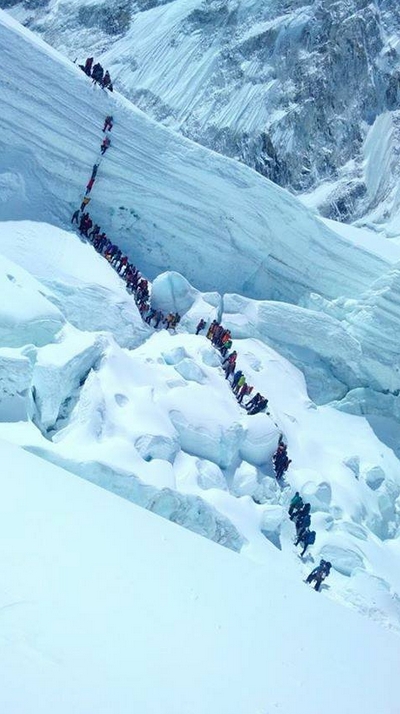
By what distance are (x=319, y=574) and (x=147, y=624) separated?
9.15 meters

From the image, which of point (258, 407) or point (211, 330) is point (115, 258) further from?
point (258, 407)

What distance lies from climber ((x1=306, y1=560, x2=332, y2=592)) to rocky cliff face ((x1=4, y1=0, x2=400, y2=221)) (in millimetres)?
26289

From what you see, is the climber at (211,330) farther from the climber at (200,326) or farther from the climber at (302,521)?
the climber at (302,521)

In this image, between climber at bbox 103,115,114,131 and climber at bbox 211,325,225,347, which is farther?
climber at bbox 103,115,114,131

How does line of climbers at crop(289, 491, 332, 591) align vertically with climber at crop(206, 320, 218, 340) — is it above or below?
below

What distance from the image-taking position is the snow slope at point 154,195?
62.3 ft

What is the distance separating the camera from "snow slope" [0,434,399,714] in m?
3.54

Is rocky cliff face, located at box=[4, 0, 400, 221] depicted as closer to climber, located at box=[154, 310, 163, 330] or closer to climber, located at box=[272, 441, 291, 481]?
climber, located at box=[154, 310, 163, 330]

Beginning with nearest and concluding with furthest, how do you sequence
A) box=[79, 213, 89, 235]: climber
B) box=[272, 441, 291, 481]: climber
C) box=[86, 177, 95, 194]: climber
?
box=[272, 441, 291, 481]: climber → box=[79, 213, 89, 235]: climber → box=[86, 177, 95, 194]: climber

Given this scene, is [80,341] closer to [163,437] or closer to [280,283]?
[163,437]

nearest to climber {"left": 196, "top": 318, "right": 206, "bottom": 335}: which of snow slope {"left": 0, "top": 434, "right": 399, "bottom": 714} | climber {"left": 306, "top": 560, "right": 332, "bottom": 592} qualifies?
climber {"left": 306, "top": 560, "right": 332, "bottom": 592}

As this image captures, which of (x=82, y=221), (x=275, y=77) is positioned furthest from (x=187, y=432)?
(x=275, y=77)

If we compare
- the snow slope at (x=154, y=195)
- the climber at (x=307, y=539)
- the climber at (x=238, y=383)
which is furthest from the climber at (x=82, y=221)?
the climber at (x=307, y=539)

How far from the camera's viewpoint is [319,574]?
12.7 m
